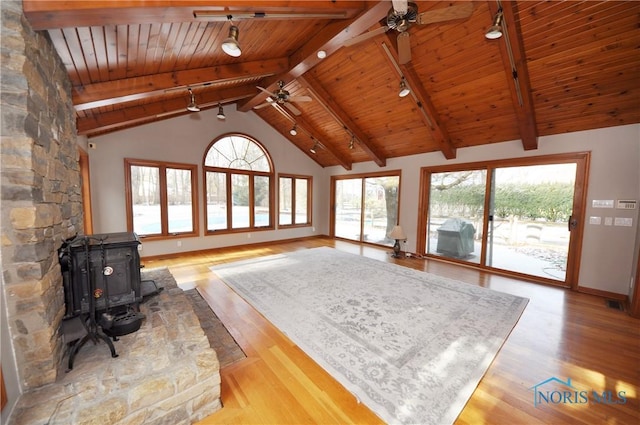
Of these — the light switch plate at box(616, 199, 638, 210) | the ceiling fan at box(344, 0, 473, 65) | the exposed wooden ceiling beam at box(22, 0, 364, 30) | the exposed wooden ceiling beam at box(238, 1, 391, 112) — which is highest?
the exposed wooden ceiling beam at box(238, 1, 391, 112)

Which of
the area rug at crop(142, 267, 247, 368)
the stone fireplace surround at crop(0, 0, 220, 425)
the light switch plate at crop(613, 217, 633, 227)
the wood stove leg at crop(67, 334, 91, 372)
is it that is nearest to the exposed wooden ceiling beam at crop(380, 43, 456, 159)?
the light switch plate at crop(613, 217, 633, 227)

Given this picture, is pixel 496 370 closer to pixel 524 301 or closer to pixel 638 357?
pixel 638 357

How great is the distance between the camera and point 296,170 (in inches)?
293

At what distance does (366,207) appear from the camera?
7.23 metres

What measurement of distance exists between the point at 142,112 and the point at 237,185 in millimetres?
2689

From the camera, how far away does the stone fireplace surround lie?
1292mm

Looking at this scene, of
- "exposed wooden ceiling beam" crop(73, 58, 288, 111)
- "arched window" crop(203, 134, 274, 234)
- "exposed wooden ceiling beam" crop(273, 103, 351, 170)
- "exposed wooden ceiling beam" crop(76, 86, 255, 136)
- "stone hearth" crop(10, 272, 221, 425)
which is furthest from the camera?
"arched window" crop(203, 134, 274, 234)

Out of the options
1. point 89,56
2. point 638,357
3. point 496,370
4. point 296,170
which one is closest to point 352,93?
point 296,170

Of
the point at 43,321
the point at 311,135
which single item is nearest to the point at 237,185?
the point at 311,135

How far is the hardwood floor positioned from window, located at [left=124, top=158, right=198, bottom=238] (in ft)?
9.91

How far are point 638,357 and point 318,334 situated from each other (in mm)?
2943

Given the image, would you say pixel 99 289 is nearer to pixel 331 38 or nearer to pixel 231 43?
pixel 231 43

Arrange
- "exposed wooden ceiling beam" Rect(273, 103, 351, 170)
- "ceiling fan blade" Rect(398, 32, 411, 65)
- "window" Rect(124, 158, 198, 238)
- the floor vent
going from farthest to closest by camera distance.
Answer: "exposed wooden ceiling beam" Rect(273, 103, 351, 170) < "window" Rect(124, 158, 198, 238) < the floor vent < "ceiling fan blade" Rect(398, 32, 411, 65)

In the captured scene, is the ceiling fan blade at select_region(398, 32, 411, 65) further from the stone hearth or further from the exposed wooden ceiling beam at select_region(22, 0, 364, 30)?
the stone hearth
